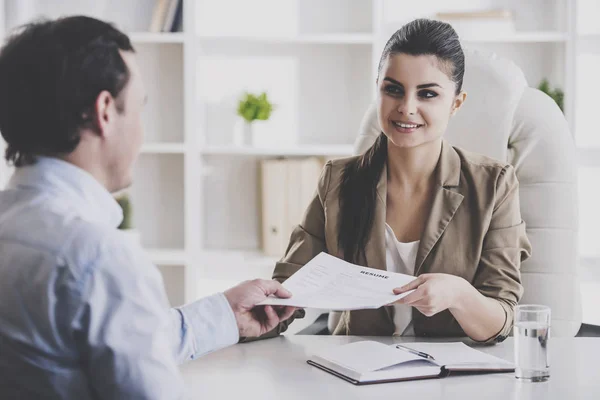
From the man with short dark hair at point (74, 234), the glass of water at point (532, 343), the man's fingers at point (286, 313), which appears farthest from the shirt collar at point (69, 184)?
the glass of water at point (532, 343)

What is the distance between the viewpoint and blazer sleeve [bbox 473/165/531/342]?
5.31 ft

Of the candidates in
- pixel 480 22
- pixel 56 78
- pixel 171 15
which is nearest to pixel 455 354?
pixel 56 78

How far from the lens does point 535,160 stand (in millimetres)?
1942

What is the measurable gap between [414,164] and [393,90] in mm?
178

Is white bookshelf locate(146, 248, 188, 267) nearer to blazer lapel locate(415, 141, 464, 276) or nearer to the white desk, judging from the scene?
blazer lapel locate(415, 141, 464, 276)

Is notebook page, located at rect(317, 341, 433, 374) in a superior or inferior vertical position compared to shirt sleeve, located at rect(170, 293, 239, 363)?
inferior

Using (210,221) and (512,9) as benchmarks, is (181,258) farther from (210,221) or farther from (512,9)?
(512,9)

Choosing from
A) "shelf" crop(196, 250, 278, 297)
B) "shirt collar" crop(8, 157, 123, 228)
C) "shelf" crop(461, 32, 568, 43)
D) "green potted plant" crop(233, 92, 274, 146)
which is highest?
"shelf" crop(461, 32, 568, 43)

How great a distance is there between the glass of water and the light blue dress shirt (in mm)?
609

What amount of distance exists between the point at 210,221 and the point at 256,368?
214 centimetres

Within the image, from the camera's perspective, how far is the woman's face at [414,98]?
5.64 ft

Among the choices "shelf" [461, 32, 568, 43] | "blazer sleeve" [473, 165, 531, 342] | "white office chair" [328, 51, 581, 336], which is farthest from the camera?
"shelf" [461, 32, 568, 43]

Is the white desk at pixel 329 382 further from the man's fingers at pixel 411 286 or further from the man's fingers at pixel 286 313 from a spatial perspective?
the man's fingers at pixel 411 286

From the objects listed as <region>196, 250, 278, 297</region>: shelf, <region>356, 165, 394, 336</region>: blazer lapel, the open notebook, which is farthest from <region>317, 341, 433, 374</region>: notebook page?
<region>196, 250, 278, 297</region>: shelf
